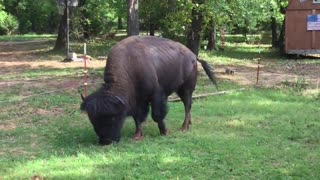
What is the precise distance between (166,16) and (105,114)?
1197 centimetres

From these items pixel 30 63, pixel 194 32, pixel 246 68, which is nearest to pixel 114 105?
pixel 194 32

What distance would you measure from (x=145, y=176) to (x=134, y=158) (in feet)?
2.99

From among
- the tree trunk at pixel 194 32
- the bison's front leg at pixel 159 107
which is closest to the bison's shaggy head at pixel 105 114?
the bison's front leg at pixel 159 107

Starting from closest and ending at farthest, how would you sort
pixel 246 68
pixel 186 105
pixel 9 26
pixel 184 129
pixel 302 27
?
pixel 184 129 < pixel 186 105 < pixel 246 68 < pixel 302 27 < pixel 9 26

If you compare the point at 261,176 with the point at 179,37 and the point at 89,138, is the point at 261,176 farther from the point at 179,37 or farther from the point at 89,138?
the point at 179,37

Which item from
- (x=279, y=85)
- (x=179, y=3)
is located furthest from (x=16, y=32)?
(x=279, y=85)

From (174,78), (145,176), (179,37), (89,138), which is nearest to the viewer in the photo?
(145,176)

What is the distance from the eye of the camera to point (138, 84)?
8805 millimetres

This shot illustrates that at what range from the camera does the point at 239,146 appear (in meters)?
8.26

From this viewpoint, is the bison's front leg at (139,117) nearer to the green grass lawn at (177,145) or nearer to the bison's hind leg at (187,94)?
the green grass lawn at (177,145)

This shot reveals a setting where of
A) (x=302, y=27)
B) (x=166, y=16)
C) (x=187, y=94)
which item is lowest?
(x=187, y=94)

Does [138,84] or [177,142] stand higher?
[138,84]

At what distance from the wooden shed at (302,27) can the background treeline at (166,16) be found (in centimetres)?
95

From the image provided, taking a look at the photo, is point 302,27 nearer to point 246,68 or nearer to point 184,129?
point 246,68
